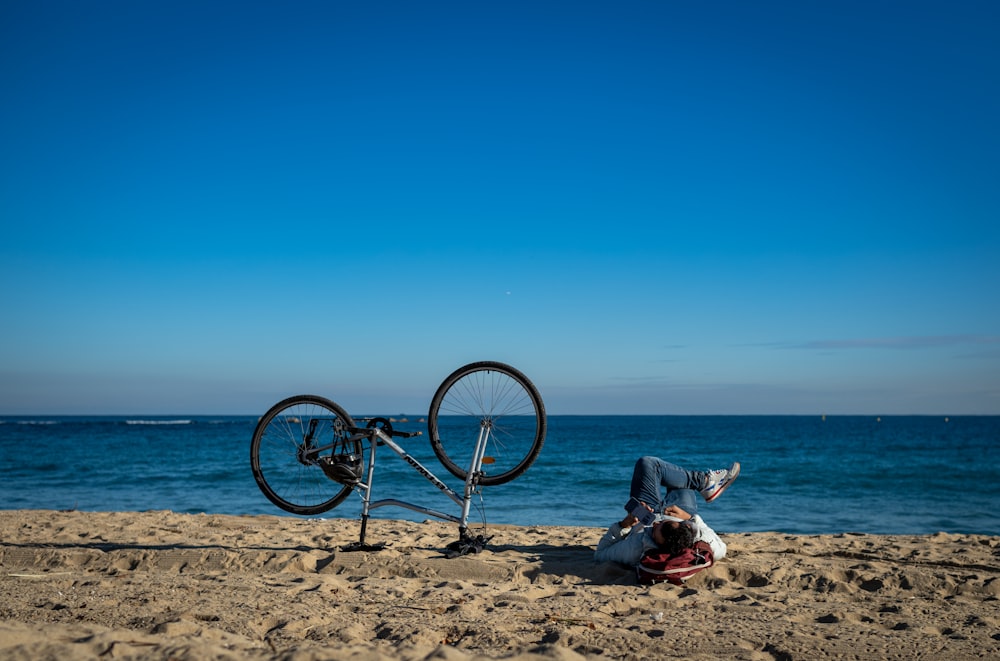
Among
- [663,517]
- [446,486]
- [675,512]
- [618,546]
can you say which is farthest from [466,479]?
[675,512]

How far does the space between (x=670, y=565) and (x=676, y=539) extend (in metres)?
0.23

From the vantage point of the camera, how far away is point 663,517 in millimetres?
6266

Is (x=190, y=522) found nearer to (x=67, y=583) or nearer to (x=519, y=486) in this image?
(x=67, y=583)

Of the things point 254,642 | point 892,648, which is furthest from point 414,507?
point 892,648

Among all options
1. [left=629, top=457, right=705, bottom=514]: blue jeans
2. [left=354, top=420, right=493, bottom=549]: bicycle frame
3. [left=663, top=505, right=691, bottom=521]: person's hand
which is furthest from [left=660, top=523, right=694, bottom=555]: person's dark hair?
[left=354, top=420, right=493, bottom=549]: bicycle frame

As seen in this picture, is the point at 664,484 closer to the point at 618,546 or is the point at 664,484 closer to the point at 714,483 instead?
the point at 714,483

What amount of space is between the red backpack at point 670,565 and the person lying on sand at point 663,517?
0.22 feet

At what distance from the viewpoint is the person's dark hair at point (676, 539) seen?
235 inches

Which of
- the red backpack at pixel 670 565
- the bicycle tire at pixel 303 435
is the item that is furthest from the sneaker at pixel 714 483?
the bicycle tire at pixel 303 435

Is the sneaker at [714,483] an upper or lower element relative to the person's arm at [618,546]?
upper

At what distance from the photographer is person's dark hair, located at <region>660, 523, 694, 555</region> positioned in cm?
598

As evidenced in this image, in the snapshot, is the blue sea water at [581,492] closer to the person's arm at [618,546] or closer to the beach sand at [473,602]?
the person's arm at [618,546]

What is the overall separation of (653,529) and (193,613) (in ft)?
12.4

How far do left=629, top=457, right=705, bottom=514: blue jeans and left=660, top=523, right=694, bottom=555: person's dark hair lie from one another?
2.40 feet
